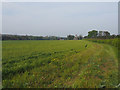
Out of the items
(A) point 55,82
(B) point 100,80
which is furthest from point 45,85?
(B) point 100,80

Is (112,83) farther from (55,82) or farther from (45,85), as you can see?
(45,85)

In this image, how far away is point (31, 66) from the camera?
429 centimetres

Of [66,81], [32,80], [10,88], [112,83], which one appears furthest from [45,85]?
[112,83]

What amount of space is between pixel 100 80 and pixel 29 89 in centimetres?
252

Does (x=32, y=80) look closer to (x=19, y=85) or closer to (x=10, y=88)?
(x=19, y=85)

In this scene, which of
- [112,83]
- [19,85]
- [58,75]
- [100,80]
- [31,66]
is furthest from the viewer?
[31,66]

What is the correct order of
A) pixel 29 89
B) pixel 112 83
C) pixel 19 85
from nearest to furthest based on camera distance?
pixel 29 89
pixel 19 85
pixel 112 83

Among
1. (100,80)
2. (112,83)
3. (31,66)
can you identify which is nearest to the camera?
(112,83)

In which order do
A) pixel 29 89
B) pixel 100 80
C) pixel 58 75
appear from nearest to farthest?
pixel 29 89
pixel 100 80
pixel 58 75

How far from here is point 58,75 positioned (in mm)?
3389

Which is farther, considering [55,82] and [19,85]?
[55,82]

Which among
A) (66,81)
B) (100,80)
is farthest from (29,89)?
(100,80)

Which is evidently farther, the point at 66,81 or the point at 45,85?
the point at 66,81

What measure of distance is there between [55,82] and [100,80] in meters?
1.69
